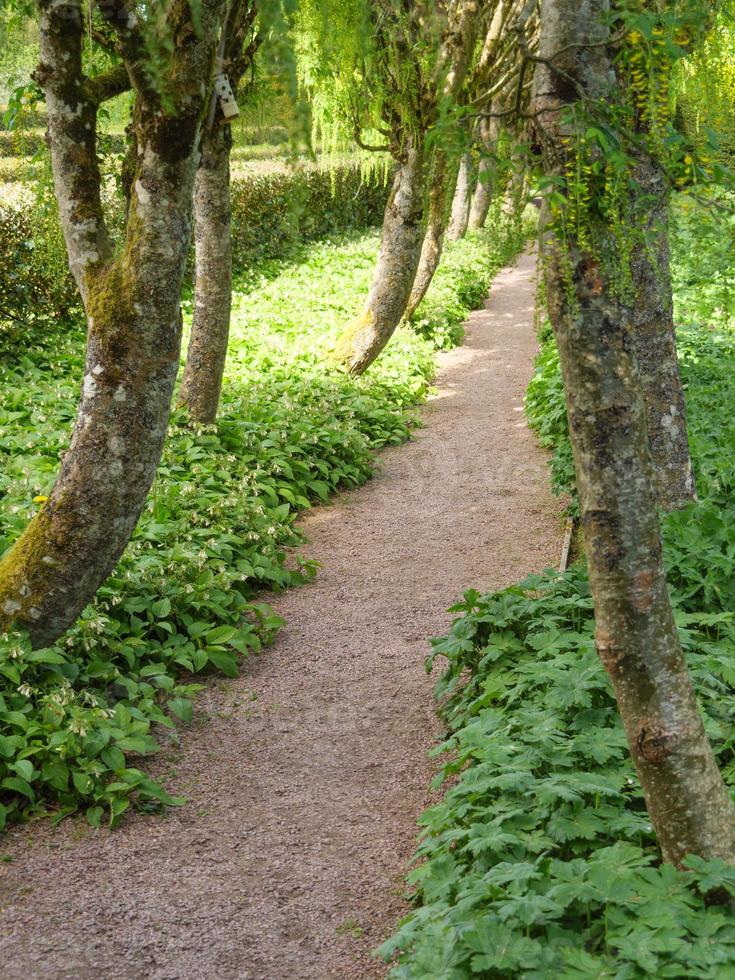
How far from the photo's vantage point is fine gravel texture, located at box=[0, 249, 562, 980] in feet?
10.8

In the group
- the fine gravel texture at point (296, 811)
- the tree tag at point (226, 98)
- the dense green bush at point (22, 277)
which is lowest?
the fine gravel texture at point (296, 811)

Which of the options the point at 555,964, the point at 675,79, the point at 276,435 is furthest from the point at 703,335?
the point at 555,964

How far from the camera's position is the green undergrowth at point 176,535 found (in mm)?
4039

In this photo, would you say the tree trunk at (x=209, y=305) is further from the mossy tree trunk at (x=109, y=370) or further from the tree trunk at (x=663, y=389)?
the tree trunk at (x=663, y=389)

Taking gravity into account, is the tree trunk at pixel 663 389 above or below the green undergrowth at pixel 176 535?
above

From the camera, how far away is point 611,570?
8.14 ft

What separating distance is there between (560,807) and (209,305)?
235 inches

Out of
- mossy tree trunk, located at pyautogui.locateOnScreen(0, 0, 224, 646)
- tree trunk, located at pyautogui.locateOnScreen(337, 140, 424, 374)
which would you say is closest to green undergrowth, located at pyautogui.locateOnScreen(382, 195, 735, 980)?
mossy tree trunk, located at pyautogui.locateOnScreen(0, 0, 224, 646)

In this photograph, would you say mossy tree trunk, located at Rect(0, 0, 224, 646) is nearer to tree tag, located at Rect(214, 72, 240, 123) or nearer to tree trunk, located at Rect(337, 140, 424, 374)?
tree tag, located at Rect(214, 72, 240, 123)

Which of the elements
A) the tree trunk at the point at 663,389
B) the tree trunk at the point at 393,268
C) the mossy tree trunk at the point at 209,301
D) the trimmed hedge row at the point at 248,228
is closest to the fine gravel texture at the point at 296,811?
the tree trunk at the point at 663,389

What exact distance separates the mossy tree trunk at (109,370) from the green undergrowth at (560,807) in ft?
5.78

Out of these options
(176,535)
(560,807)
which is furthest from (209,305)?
(560,807)

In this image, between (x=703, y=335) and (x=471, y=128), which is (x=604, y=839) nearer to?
(x=471, y=128)

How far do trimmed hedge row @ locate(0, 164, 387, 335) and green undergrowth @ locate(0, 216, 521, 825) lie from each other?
1.46 ft
